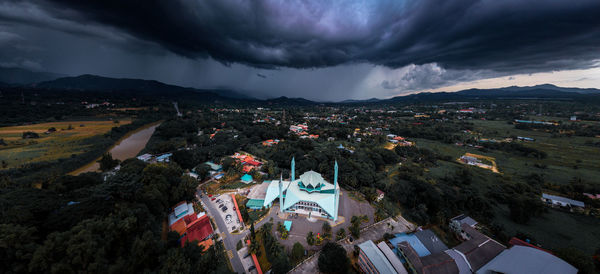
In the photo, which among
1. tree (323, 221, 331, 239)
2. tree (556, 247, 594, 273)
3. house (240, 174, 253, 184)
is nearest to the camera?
tree (556, 247, 594, 273)

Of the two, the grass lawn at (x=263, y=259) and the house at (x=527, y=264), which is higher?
the house at (x=527, y=264)

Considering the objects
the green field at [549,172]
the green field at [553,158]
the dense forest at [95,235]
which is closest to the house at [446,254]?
the green field at [549,172]

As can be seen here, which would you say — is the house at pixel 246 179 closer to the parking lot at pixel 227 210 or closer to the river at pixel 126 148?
the parking lot at pixel 227 210

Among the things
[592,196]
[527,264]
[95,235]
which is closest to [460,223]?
[527,264]

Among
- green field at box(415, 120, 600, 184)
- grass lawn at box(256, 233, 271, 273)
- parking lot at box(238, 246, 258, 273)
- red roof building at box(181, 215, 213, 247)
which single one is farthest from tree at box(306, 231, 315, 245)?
green field at box(415, 120, 600, 184)

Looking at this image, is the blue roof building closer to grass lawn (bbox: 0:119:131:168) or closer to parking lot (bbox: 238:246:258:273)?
parking lot (bbox: 238:246:258:273)

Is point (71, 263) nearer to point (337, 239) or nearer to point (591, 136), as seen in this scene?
point (337, 239)
